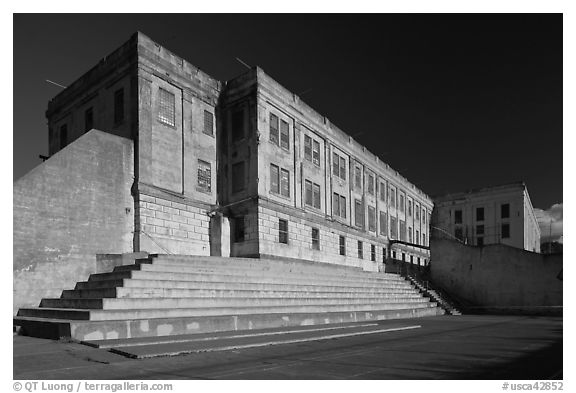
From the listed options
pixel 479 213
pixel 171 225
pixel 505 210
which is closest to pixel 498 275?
pixel 171 225

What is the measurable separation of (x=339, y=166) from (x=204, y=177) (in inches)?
536

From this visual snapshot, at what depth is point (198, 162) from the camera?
84.8 ft

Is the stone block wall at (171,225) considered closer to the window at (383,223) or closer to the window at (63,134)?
the window at (63,134)

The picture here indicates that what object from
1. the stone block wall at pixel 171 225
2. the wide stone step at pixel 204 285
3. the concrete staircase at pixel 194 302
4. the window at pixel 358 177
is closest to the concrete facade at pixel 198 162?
the stone block wall at pixel 171 225

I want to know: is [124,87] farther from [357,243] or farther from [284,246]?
[357,243]

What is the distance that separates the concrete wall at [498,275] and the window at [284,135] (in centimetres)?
1159

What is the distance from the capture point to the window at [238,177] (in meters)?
27.3

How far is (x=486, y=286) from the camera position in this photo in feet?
92.3

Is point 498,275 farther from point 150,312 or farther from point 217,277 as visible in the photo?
→ point 150,312

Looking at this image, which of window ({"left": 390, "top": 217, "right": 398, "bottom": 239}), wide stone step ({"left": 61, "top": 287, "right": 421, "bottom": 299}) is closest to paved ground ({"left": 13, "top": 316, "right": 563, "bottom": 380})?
wide stone step ({"left": 61, "top": 287, "right": 421, "bottom": 299})

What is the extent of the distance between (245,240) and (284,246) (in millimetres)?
2782

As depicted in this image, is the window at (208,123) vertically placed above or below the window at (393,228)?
above

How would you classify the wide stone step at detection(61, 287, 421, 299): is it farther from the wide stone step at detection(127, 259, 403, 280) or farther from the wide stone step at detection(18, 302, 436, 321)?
the wide stone step at detection(127, 259, 403, 280)
